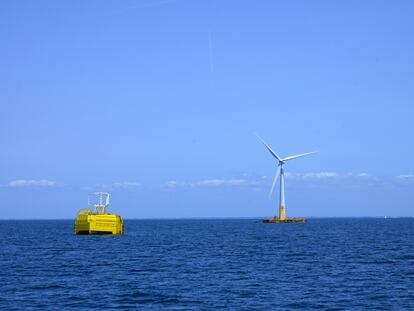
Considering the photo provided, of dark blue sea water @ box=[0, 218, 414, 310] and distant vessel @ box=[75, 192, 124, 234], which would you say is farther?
distant vessel @ box=[75, 192, 124, 234]

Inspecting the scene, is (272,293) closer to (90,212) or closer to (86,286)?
(86,286)

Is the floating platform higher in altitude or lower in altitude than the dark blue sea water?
higher

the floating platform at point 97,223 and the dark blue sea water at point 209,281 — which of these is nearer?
the dark blue sea water at point 209,281

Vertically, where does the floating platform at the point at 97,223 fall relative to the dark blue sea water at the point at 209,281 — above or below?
above

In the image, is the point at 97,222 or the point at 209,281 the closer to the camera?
the point at 209,281

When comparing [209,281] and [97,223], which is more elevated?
[97,223]

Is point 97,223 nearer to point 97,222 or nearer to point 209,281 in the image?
point 97,222

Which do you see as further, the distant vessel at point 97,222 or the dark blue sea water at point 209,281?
the distant vessel at point 97,222

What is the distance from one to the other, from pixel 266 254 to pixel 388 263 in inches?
677

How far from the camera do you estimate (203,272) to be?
5447cm

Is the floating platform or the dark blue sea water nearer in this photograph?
the dark blue sea water

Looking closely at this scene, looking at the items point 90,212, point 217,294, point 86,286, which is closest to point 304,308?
point 217,294

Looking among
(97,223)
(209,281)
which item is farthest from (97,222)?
(209,281)

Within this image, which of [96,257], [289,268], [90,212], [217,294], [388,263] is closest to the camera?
[217,294]
